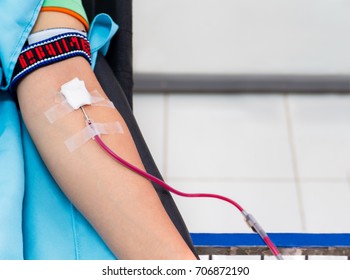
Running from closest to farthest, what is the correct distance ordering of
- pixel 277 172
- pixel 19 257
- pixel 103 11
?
pixel 19 257 < pixel 103 11 < pixel 277 172

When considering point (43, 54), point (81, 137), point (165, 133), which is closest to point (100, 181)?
point (81, 137)

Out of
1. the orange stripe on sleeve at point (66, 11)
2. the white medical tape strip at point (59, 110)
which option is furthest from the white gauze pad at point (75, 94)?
the orange stripe on sleeve at point (66, 11)

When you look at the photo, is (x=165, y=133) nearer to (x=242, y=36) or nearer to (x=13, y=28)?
(x=242, y=36)

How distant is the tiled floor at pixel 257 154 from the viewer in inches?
67.2

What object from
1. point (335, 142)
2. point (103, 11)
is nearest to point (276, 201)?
point (335, 142)

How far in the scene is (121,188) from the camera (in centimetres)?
83

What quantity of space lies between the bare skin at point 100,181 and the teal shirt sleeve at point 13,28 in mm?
37

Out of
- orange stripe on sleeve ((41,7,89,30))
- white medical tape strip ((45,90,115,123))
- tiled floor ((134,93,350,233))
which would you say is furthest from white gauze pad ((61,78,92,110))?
tiled floor ((134,93,350,233))

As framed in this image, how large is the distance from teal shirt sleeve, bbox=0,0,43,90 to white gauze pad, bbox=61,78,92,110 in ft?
0.32

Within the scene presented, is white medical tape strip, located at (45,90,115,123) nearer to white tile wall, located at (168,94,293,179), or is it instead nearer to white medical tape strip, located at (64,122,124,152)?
white medical tape strip, located at (64,122,124,152)

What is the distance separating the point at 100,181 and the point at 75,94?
0.15 metres

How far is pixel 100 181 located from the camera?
83cm
